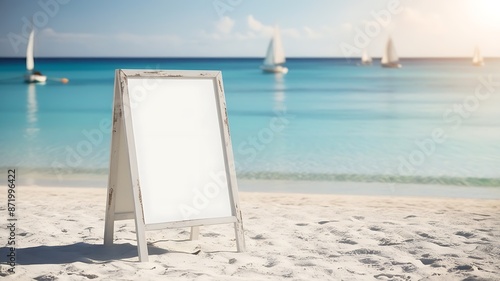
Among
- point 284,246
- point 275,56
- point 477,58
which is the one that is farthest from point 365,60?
point 284,246

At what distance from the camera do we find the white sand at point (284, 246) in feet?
11.8

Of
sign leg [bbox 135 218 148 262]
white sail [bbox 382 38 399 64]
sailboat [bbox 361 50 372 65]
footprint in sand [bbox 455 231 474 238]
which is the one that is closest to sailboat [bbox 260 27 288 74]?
white sail [bbox 382 38 399 64]

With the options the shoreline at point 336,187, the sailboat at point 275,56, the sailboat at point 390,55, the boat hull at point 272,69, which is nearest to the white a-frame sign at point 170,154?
the shoreline at point 336,187

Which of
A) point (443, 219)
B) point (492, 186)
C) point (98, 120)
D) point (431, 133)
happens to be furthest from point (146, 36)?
point (443, 219)

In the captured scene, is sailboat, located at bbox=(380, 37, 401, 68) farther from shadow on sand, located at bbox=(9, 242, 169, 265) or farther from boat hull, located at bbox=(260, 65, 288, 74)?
shadow on sand, located at bbox=(9, 242, 169, 265)

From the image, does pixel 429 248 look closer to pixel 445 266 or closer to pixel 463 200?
pixel 445 266

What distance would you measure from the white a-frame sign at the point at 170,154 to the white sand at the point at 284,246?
0.22 metres

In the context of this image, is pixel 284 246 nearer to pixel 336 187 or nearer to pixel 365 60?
pixel 336 187

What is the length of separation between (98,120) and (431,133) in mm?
8652

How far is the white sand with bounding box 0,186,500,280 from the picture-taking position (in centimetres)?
361

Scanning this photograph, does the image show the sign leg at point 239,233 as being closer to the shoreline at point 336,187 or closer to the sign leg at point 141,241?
the sign leg at point 141,241

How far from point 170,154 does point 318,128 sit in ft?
39.1

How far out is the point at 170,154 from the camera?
3.89 metres

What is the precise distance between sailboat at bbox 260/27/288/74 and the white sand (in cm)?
2861
